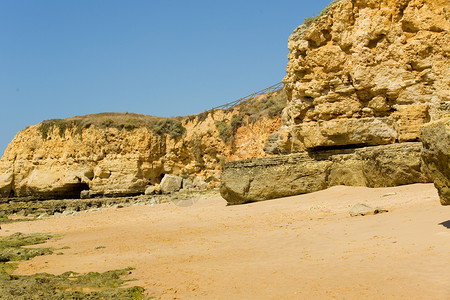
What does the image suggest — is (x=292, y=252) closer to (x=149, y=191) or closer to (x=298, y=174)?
(x=298, y=174)

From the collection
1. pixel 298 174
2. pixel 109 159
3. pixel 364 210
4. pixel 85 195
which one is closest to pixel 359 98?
pixel 298 174

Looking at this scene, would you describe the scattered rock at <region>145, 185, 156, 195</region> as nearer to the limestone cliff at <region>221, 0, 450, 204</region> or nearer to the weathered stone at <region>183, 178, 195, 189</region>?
the weathered stone at <region>183, 178, 195, 189</region>

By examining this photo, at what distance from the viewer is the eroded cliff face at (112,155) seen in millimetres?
28406

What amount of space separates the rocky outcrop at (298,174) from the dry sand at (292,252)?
622mm

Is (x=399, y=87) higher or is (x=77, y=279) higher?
(x=399, y=87)

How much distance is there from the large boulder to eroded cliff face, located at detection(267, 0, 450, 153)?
5.68m

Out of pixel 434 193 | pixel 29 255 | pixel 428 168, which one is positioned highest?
pixel 428 168

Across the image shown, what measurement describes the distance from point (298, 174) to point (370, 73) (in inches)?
138

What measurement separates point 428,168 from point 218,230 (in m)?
4.59

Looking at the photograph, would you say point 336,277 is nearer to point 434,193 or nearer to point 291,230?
point 291,230

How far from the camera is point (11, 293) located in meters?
4.76

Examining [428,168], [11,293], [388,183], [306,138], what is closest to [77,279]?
[11,293]

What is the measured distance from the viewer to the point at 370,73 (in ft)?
38.1

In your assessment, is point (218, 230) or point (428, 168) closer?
point (428, 168)
